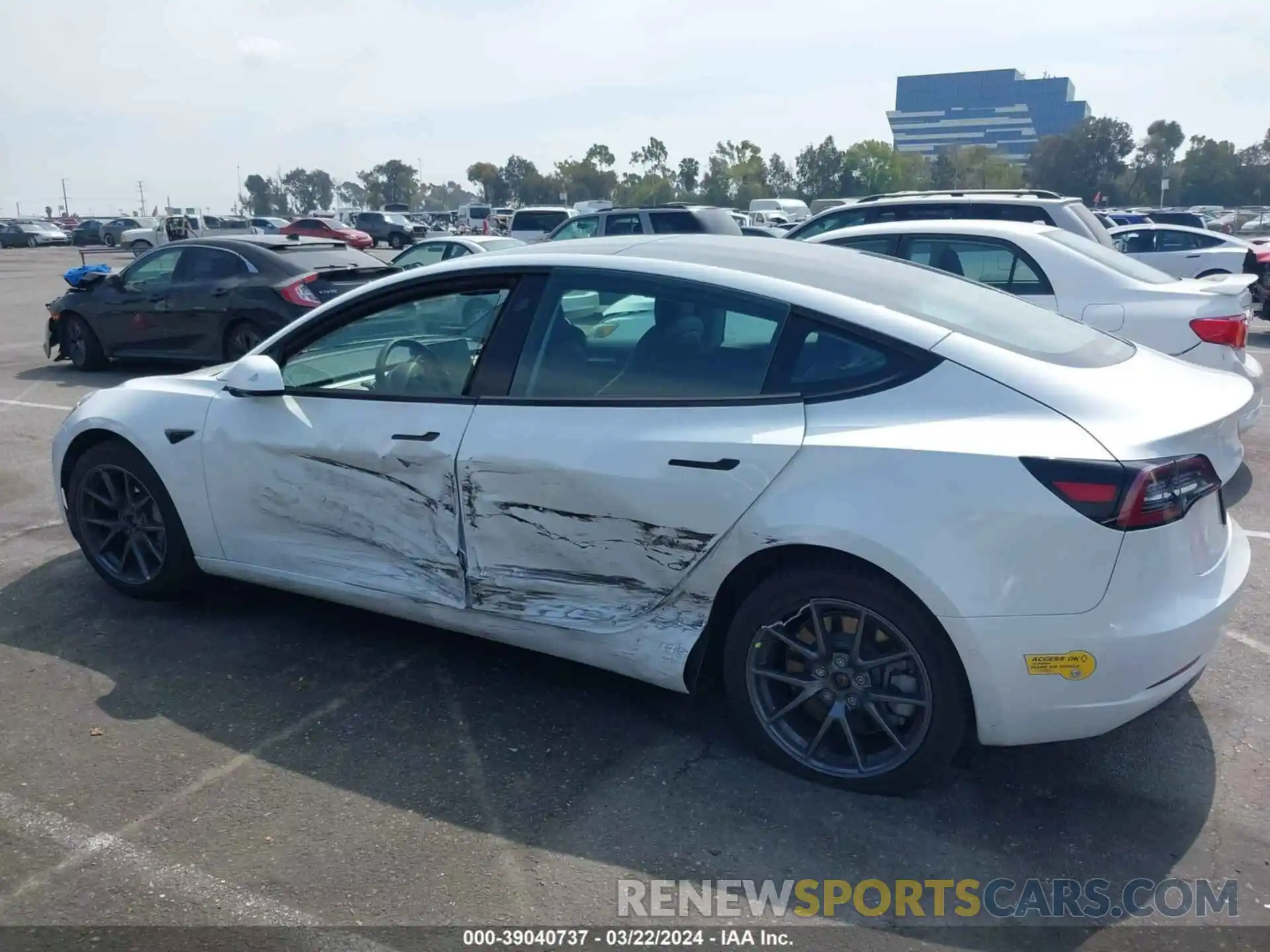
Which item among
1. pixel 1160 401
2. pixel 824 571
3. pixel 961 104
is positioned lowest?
pixel 824 571

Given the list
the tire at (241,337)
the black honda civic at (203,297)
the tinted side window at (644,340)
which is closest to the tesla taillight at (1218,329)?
the tinted side window at (644,340)

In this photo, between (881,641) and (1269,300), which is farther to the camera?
(1269,300)

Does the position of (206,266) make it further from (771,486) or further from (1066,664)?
(1066,664)

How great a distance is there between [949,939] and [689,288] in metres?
2.12

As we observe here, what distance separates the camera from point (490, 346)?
156 inches

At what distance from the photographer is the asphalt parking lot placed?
2980 mm

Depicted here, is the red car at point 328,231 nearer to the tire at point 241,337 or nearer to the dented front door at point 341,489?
the tire at point 241,337

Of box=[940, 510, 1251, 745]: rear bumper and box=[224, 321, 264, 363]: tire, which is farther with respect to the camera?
box=[224, 321, 264, 363]: tire

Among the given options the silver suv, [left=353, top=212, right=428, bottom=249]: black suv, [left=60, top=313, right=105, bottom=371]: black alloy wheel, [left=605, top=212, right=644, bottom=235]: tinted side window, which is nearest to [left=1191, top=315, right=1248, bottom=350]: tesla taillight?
the silver suv

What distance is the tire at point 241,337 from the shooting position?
11.0 m

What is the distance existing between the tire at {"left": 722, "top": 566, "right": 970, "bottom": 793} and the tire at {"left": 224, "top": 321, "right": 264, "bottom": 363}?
8.79 metres

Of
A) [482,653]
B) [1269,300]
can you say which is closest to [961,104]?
[1269,300]

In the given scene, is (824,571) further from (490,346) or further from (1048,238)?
(1048,238)

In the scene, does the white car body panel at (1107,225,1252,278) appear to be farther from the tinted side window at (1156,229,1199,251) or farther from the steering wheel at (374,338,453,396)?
the steering wheel at (374,338,453,396)
